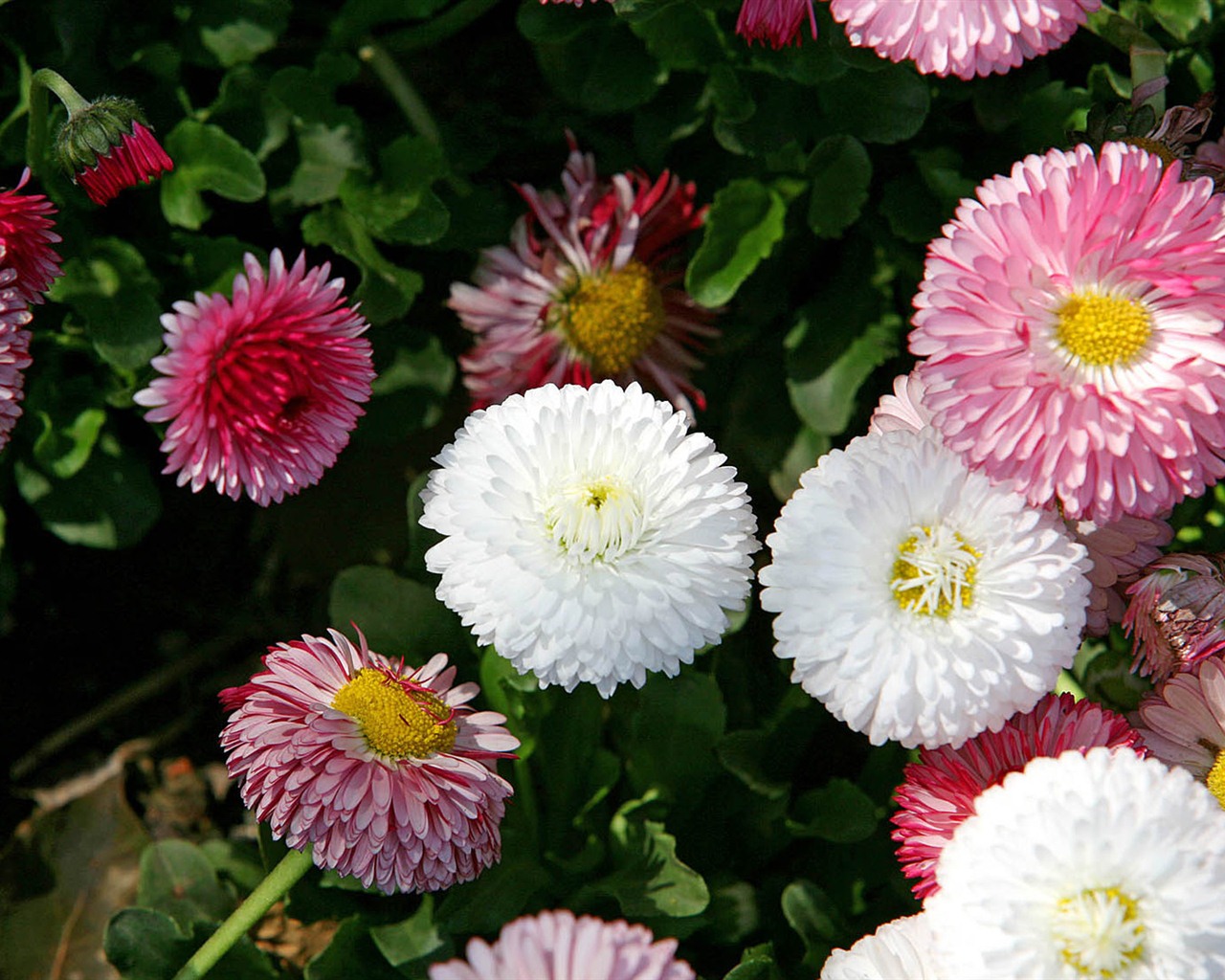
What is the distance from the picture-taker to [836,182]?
5.73 ft

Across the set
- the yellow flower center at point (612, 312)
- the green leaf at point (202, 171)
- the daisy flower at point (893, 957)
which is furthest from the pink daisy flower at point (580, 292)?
the daisy flower at point (893, 957)

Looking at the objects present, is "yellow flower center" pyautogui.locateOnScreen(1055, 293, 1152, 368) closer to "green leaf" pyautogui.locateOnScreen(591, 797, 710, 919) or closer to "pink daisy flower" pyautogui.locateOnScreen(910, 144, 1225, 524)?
"pink daisy flower" pyautogui.locateOnScreen(910, 144, 1225, 524)

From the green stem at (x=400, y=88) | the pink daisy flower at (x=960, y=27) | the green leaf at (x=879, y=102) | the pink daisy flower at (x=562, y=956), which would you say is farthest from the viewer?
the green stem at (x=400, y=88)

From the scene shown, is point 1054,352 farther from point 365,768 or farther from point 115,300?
point 115,300

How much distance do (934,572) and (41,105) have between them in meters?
1.16

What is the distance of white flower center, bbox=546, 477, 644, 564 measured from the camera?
49.1 inches

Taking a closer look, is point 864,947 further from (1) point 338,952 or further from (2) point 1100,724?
(1) point 338,952

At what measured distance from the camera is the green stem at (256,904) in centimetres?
129

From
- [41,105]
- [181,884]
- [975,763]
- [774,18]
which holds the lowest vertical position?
[181,884]

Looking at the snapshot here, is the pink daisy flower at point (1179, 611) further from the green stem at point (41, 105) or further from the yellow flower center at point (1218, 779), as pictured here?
the green stem at point (41, 105)

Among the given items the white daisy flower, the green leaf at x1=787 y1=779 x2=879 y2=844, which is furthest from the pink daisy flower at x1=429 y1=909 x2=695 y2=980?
the green leaf at x1=787 y1=779 x2=879 y2=844

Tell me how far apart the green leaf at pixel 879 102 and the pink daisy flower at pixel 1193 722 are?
81cm

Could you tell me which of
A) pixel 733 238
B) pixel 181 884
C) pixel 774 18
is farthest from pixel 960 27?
pixel 181 884

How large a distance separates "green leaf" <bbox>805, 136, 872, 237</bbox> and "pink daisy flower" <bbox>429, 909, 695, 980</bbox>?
41.7 inches
